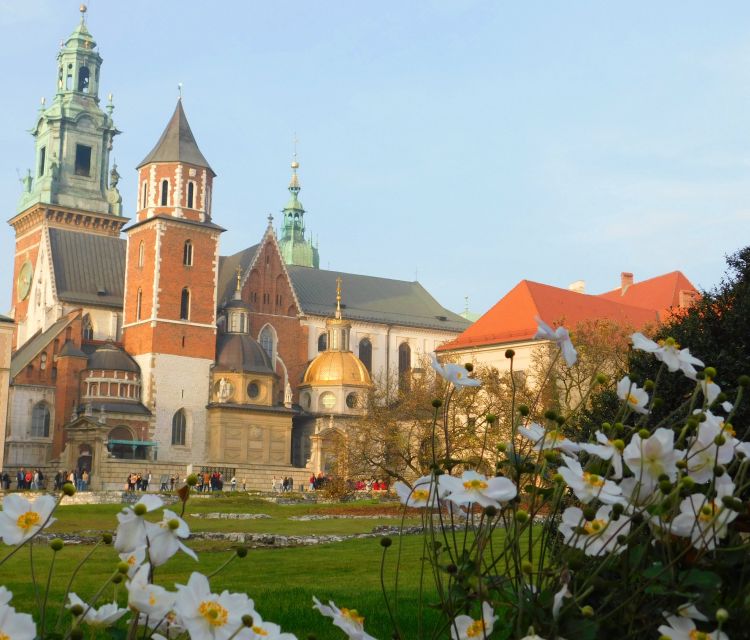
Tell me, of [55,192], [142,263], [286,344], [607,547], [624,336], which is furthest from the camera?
[55,192]

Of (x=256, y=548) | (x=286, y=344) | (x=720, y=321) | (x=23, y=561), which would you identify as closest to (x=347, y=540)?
(x=256, y=548)

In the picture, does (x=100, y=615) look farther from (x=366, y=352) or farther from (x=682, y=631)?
(x=366, y=352)

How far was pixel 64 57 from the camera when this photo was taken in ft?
287

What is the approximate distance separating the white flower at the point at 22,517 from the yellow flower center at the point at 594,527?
165cm

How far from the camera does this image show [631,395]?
4102 millimetres

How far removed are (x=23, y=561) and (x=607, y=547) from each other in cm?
1511

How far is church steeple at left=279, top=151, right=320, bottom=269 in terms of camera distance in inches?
4513

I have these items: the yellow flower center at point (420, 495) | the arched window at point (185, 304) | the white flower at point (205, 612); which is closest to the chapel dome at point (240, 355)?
the arched window at point (185, 304)

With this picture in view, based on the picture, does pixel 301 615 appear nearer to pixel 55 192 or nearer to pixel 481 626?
pixel 481 626

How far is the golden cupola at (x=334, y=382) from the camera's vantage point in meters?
71.8

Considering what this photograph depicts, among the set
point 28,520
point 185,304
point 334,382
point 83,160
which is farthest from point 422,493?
point 83,160

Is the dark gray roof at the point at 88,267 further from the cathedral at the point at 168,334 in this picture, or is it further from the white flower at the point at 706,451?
the white flower at the point at 706,451

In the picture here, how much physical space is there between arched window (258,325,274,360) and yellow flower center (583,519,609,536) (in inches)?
2816

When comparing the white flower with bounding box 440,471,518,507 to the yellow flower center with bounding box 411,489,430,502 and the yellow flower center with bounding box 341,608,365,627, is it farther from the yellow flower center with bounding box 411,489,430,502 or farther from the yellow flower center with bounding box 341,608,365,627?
the yellow flower center with bounding box 341,608,365,627
